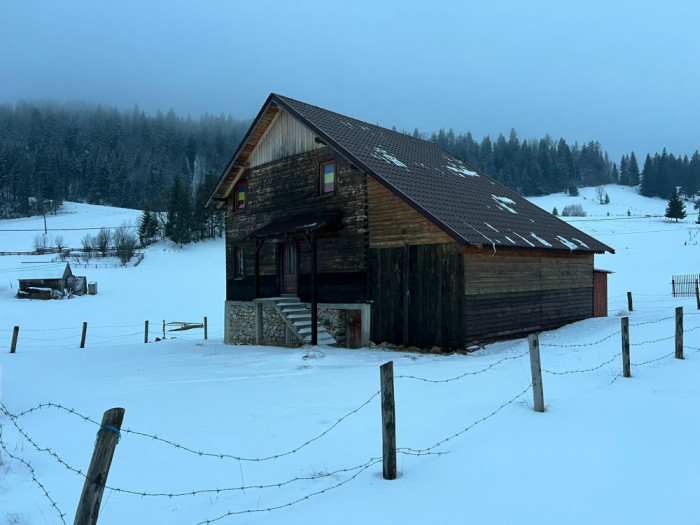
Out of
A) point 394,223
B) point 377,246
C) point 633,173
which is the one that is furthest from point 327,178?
point 633,173

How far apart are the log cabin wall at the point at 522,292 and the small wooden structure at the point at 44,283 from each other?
4265cm

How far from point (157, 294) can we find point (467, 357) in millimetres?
40550

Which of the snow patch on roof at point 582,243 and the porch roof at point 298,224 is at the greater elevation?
the porch roof at point 298,224

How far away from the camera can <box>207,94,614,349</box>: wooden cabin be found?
50.0 ft

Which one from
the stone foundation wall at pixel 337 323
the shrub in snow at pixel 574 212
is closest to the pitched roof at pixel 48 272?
the stone foundation wall at pixel 337 323

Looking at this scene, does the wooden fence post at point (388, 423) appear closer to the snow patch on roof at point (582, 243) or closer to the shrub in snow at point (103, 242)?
the snow patch on roof at point (582, 243)

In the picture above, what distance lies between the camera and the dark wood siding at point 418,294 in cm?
1475

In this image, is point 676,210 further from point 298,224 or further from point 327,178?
point 298,224

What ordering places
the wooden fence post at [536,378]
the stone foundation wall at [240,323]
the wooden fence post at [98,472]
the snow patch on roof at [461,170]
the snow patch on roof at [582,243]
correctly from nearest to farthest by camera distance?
the wooden fence post at [98,472], the wooden fence post at [536,378], the snow patch on roof at [582,243], the stone foundation wall at [240,323], the snow patch on roof at [461,170]

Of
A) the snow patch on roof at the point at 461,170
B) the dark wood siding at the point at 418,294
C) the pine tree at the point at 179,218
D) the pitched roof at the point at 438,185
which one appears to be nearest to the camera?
the dark wood siding at the point at 418,294

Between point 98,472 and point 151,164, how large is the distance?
495 feet

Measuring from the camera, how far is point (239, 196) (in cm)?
2320

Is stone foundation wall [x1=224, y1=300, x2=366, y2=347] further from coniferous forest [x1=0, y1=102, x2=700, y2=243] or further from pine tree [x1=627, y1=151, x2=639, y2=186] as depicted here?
pine tree [x1=627, y1=151, x2=639, y2=186]

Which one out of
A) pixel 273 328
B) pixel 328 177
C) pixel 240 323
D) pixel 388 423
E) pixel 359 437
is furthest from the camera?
pixel 240 323
